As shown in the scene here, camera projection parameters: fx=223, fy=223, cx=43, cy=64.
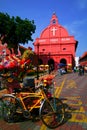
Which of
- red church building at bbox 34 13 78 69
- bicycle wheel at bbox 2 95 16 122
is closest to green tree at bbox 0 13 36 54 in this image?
red church building at bbox 34 13 78 69

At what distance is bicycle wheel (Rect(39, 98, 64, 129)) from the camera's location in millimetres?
6004

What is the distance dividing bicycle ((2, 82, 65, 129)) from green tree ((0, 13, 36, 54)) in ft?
125

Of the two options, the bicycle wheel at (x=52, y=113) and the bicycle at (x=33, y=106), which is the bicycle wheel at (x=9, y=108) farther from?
the bicycle wheel at (x=52, y=113)

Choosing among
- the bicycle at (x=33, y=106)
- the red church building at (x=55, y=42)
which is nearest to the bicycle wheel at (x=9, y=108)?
the bicycle at (x=33, y=106)

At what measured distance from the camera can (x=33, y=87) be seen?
6.82 m

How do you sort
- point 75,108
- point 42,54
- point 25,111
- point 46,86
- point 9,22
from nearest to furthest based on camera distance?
point 25,111, point 46,86, point 75,108, point 9,22, point 42,54

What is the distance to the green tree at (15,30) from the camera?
43.9 m

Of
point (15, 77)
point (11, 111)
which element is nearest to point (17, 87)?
point (15, 77)

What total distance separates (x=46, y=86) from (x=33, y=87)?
19.0 inches

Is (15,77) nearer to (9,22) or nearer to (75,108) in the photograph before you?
(75,108)

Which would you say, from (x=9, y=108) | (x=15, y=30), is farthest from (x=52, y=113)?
(x=15, y=30)

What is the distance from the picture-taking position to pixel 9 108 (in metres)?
6.25

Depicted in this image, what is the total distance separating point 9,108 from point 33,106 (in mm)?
678

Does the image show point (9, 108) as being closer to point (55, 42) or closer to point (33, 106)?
point (33, 106)
